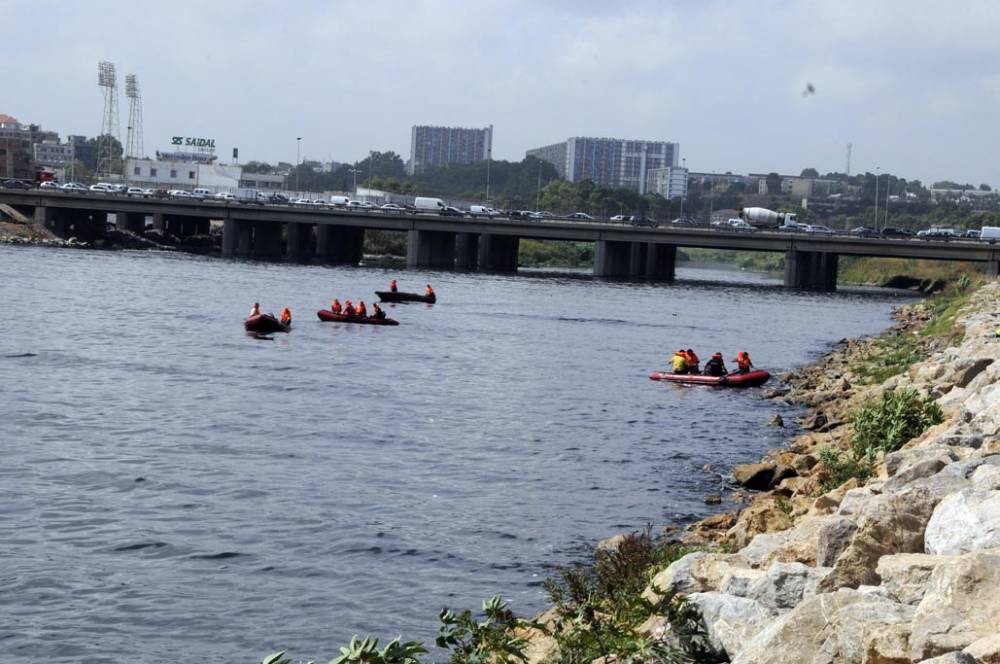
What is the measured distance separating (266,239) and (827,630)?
13775cm

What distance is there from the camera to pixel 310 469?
26922mm

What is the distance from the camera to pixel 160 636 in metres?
16.6

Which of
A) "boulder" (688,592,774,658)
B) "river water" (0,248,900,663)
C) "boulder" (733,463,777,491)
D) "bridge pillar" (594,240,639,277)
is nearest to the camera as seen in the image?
"boulder" (688,592,774,658)

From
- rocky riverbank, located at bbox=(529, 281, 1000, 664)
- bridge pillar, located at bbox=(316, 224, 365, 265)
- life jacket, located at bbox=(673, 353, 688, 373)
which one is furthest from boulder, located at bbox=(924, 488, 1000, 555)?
bridge pillar, located at bbox=(316, 224, 365, 265)

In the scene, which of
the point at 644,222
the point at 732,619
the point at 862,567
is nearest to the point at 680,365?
the point at 862,567

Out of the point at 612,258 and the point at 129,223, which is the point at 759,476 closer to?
the point at 612,258

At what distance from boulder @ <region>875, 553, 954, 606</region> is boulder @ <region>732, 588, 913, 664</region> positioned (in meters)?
0.66

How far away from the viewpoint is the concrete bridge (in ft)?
404

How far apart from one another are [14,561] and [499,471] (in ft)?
35.6

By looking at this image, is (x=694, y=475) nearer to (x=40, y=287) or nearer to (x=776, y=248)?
(x=40, y=287)

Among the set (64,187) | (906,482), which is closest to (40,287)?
(906,482)

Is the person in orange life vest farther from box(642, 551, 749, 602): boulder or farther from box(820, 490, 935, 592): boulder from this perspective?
box(820, 490, 935, 592): boulder

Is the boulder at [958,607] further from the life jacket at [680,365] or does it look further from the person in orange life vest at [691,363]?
the person in orange life vest at [691,363]

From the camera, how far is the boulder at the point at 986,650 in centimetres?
798
